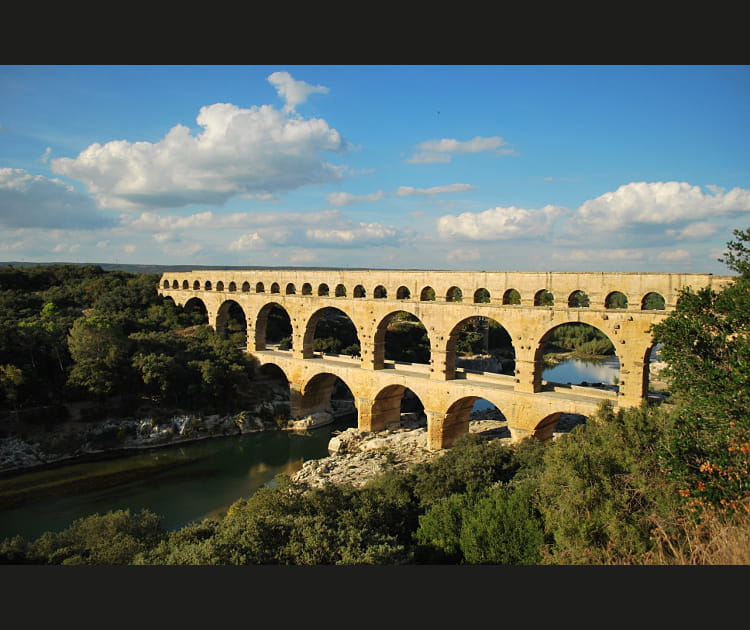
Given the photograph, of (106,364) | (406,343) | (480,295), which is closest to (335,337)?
(406,343)

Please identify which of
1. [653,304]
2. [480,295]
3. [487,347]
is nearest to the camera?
[480,295]

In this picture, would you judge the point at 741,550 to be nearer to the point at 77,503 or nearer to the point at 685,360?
the point at 685,360

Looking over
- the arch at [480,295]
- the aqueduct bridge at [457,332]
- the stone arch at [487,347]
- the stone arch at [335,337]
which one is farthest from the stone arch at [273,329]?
the arch at [480,295]

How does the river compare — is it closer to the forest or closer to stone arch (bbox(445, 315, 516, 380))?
the forest

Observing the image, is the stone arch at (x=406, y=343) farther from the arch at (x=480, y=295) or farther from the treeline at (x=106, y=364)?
the arch at (x=480, y=295)

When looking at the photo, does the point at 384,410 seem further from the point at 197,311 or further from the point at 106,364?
the point at 197,311

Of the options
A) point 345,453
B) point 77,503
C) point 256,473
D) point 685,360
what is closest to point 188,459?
point 256,473

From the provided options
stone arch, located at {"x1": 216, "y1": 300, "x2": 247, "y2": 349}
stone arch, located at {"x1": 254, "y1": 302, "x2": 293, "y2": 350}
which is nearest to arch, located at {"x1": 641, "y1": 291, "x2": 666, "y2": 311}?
stone arch, located at {"x1": 254, "y1": 302, "x2": 293, "y2": 350}
